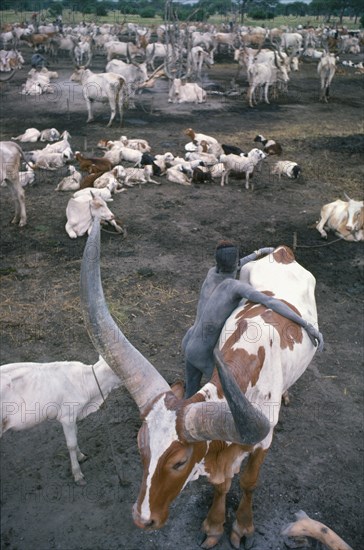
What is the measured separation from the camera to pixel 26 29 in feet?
126

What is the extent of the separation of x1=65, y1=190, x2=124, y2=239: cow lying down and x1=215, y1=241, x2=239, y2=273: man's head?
5316 mm

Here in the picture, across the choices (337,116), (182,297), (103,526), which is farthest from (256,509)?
(337,116)

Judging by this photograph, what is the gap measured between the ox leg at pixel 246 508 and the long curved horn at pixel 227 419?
126cm

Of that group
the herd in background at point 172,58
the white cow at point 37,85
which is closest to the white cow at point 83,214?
the herd in background at point 172,58

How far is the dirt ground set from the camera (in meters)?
4.58

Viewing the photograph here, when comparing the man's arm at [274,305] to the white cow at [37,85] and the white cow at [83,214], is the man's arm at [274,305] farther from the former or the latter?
the white cow at [37,85]

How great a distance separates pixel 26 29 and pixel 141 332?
125 ft

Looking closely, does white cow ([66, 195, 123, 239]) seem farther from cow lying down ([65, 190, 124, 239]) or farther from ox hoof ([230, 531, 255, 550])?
A: ox hoof ([230, 531, 255, 550])

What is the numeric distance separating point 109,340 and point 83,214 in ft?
21.6

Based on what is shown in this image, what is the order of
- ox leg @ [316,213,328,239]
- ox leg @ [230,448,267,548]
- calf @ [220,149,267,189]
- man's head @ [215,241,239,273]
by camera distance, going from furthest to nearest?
calf @ [220,149,267,189], ox leg @ [316,213,328,239], man's head @ [215,241,239,273], ox leg @ [230,448,267,548]

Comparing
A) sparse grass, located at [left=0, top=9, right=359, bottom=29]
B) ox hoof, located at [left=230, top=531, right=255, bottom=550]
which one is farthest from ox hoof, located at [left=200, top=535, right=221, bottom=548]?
sparse grass, located at [left=0, top=9, right=359, bottom=29]

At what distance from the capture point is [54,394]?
4.73m

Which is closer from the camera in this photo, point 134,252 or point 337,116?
point 134,252

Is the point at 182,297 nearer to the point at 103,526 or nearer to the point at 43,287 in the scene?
the point at 43,287
